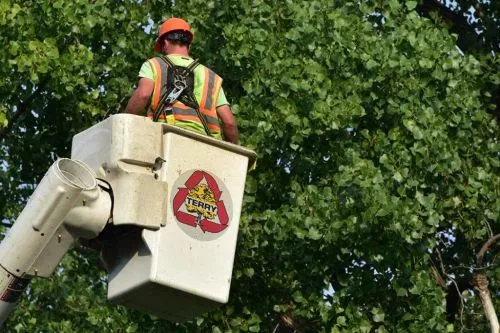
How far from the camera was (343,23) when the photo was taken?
58.2 ft

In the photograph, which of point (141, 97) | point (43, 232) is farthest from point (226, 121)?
point (43, 232)

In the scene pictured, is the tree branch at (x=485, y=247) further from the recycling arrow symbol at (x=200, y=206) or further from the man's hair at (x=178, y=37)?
the recycling arrow symbol at (x=200, y=206)

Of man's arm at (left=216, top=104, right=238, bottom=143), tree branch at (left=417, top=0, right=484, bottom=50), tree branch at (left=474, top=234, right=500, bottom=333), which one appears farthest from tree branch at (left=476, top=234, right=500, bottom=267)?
man's arm at (left=216, top=104, right=238, bottom=143)

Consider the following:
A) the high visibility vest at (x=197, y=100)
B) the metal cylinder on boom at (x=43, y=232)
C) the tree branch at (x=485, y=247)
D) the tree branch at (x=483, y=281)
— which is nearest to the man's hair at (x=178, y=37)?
the high visibility vest at (x=197, y=100)

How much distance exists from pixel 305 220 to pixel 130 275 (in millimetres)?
7178

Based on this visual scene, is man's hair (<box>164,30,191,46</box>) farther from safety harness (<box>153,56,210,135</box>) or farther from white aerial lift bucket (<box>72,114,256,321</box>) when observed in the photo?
white aerial lift bucket (<box>72,114,256,321</box>)

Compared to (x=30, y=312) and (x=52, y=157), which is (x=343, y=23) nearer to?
(x=52, y=157)

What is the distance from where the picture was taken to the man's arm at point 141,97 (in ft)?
34.6

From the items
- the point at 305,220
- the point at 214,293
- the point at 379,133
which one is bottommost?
the point at 214,293

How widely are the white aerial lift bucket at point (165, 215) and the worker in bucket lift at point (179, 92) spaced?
19.8 inches

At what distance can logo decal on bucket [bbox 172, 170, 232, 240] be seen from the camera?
9930mm

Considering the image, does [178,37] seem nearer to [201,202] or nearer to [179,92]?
[179,92]

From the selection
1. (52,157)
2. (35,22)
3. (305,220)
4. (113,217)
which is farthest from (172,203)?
(52,157)

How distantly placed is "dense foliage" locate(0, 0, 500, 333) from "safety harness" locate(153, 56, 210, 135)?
623cm
